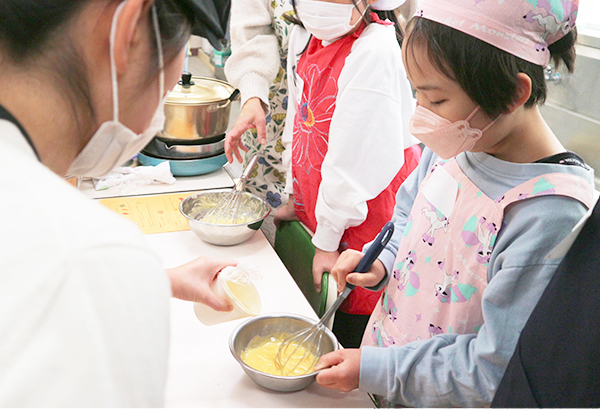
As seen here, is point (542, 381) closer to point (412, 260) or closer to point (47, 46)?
point (412, 260)

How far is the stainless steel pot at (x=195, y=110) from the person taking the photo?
1.69m

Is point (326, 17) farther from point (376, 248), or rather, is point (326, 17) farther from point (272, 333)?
point (272, 333)

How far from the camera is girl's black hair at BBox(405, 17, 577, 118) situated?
751 millimetres

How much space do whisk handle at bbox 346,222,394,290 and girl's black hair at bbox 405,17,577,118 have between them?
31 cm

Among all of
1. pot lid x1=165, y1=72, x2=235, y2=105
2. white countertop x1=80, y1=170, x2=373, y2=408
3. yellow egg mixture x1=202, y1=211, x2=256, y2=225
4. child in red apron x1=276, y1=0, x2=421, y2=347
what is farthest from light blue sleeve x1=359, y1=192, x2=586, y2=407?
pot lid x1=165, y1=72, x2=235, y2=105

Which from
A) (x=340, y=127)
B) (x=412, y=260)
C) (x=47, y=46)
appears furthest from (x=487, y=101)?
(x=47, y=46)

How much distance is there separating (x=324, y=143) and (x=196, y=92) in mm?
630

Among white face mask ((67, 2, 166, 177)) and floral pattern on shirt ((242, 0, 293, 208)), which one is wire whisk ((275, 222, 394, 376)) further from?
floral pattern on shirt ((242, 0, 293, 208))

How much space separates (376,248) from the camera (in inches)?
39.8

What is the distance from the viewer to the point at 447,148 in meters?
0.86

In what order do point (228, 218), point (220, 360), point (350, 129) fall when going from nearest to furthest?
1. point (220, 360)
2. point (350, 129)
3. point (228, 218)

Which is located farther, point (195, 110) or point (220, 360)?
point (195, 110)

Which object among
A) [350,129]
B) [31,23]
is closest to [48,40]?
[31,23]

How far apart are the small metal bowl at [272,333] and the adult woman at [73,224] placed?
492mm
